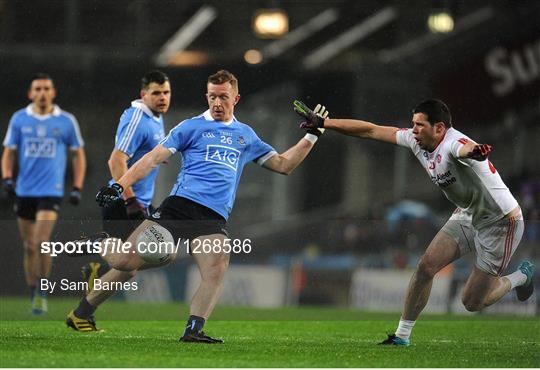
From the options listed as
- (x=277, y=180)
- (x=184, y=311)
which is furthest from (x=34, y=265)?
(x=277, y=180)

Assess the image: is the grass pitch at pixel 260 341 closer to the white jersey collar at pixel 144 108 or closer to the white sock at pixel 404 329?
the white sock at pixel 404 329

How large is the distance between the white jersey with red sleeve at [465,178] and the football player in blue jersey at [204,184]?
100 cm

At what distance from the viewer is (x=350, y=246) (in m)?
17.3

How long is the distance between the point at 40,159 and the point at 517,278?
5.75 meters

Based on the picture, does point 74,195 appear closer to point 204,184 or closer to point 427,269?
point 204,184

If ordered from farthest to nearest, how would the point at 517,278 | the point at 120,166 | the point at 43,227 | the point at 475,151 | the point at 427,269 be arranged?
the point at 43,227 < the point at 120,166 < the point at 517,278 < the point at 427,269 < the point at 475,151

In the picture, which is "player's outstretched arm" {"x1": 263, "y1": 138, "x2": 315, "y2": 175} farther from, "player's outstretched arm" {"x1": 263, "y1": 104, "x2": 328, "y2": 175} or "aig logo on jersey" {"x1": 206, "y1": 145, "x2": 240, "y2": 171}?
"aig logo on jersey" {"x1": 206, "y1": 145, "x2": 240, "y2": 171}

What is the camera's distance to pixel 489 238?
383 inches

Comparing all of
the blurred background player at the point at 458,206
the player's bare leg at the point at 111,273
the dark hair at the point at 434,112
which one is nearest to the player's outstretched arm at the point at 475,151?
the blurred background player at the point at 458,206

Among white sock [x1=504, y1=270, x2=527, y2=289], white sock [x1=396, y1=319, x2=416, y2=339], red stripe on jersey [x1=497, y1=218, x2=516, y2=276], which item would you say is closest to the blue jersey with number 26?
white sock [x1=396, y1=319, x2=416, y2=339]

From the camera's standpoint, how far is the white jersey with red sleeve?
9258 millimetres

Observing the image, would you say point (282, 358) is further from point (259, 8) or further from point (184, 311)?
point (259, 8)

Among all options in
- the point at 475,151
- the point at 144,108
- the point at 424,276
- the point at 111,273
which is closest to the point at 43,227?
the point at 144,108

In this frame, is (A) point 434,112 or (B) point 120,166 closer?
(A) point 434,112
